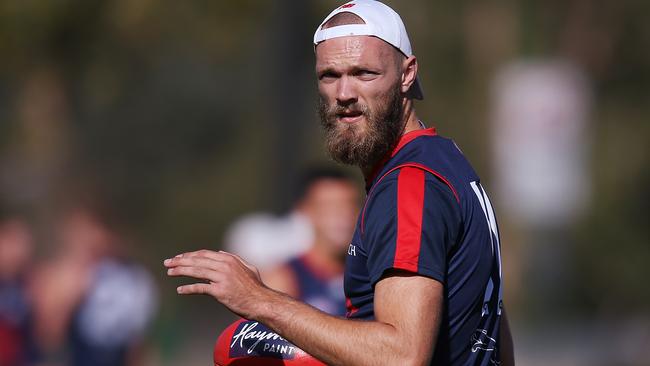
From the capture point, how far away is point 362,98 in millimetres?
4383

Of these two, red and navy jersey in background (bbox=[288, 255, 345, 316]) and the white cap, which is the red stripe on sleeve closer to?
the white cap

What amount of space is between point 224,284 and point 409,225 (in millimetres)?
659

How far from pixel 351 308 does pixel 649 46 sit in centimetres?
2745

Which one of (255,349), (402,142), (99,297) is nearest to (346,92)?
(402,142)

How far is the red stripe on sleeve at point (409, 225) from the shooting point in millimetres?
3928

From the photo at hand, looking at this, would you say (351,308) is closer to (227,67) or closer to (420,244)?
(420,244)

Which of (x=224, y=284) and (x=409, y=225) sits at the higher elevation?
(x=409, y=225)

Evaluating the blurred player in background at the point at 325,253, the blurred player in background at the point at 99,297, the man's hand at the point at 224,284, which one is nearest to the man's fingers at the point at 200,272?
the man's hand at the point at 224,284

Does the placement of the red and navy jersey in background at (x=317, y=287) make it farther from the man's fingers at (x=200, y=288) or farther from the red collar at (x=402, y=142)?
the man's fingers at (x=200, y=288)

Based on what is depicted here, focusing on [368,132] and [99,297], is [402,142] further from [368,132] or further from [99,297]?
[99,297]

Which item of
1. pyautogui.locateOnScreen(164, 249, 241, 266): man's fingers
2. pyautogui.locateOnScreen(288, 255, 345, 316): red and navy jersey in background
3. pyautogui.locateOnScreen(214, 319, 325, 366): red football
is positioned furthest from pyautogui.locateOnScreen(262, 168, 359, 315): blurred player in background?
pyautogui.locateOnScreen(164, 249, 241, 266): man's fingers

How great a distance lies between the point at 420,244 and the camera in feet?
12.9

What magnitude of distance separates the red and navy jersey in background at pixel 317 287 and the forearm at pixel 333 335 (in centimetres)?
368

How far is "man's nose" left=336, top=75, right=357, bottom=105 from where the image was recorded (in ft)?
14.4
